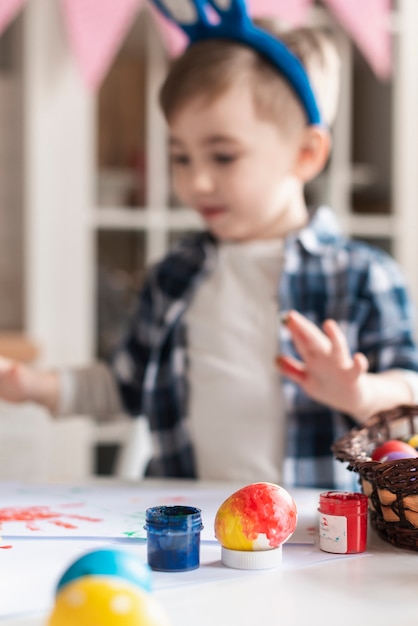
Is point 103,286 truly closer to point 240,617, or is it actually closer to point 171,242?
point 171,242

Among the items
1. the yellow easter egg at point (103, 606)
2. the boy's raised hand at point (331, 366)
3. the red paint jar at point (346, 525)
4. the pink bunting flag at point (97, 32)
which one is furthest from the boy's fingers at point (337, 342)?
the pink bunting flag at point (97, 32)

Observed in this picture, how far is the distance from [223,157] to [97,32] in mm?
1224

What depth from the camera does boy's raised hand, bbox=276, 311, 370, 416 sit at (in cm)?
91

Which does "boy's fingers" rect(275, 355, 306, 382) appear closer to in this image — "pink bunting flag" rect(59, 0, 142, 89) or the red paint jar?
the red paint jar

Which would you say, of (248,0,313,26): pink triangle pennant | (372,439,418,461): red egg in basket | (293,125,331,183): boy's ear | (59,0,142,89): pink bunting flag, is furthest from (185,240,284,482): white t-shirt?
(59,0,142,89): pink bunting flag

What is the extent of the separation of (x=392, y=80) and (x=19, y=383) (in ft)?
5.90

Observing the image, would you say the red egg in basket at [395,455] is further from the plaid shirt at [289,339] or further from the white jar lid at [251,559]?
the plaid shirt at [289,339]

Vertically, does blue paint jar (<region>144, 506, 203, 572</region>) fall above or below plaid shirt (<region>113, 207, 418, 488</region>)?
below

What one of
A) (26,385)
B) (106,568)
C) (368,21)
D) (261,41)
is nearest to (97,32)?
(368,21)

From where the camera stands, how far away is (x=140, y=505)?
2.72 ft

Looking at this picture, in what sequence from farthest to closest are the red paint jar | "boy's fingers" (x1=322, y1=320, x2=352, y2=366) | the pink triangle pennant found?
the pink triangle pennant < "boy's fingers" (x1=322, y1=320, x2=352, y2=366) < the red paint jar

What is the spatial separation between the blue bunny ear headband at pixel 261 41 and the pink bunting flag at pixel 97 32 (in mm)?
1066

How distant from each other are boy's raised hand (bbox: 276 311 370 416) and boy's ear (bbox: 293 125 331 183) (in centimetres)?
37

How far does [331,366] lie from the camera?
0.92m
